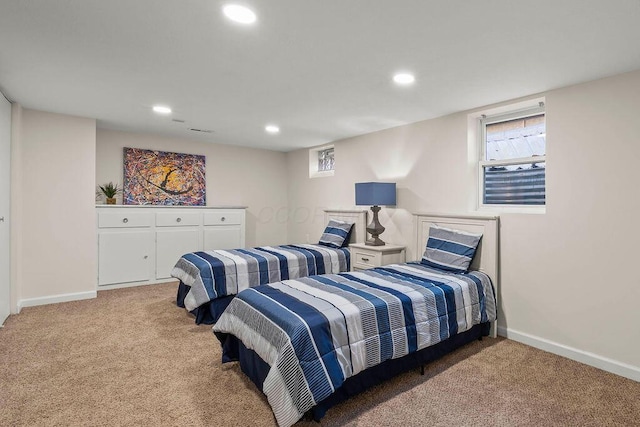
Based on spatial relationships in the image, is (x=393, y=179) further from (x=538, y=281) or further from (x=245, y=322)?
(x=245, y=322)

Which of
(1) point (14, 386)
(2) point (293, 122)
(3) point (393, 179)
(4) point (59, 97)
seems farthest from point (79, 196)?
(3) point (393, 179)

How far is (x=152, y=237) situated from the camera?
4.64 meters

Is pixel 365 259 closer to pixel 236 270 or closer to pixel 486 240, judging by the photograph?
Result: pixel 486 240

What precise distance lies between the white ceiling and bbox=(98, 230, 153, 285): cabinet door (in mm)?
1709

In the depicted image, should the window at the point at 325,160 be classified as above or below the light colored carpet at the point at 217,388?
above

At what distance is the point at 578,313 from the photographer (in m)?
2.58

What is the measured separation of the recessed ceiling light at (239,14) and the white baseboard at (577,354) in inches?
127

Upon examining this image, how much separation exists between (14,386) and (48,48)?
2.19 m

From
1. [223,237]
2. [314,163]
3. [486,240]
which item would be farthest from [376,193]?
[223,237]

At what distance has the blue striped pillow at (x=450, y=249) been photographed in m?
2.99

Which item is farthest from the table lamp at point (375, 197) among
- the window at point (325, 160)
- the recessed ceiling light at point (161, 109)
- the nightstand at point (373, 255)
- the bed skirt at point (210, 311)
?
the recessed ceiling light at point (161, 109)

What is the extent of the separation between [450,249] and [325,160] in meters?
2.98

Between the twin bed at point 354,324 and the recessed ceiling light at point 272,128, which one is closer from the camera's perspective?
the twin bed at point 354,324

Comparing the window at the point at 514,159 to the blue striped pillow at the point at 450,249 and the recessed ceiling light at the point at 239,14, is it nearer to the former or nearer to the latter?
the blue striped pillow at the point at 450,249
